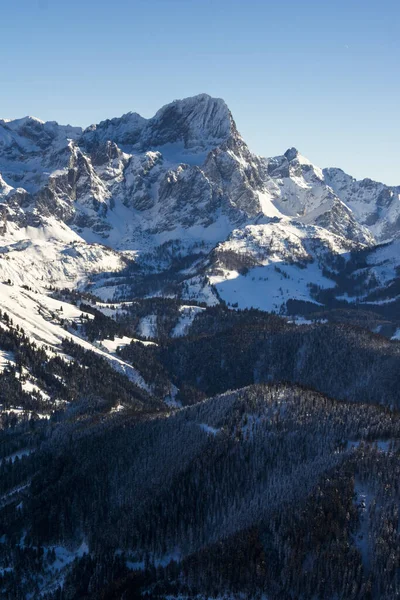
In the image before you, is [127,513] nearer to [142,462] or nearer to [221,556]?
[142,462]

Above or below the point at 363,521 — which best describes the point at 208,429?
above

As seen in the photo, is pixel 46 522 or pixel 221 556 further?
pixel 46 522

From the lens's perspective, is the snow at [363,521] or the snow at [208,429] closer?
the snow at [363,521]

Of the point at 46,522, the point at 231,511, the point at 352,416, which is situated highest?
the point at 352,416

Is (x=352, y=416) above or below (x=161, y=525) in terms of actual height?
above

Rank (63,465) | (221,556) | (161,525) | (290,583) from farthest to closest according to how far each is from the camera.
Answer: (63,465)
(161,525)
(221,556)
(290,583)

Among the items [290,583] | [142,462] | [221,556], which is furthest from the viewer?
[142,462]

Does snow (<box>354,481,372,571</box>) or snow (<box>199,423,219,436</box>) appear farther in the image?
snow (<box>199,423,219,436</box>)

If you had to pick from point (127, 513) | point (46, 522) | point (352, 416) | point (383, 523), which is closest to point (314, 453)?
point (352, 416)

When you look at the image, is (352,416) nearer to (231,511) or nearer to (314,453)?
(314,453)

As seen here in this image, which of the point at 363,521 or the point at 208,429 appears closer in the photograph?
the point at 363,521
